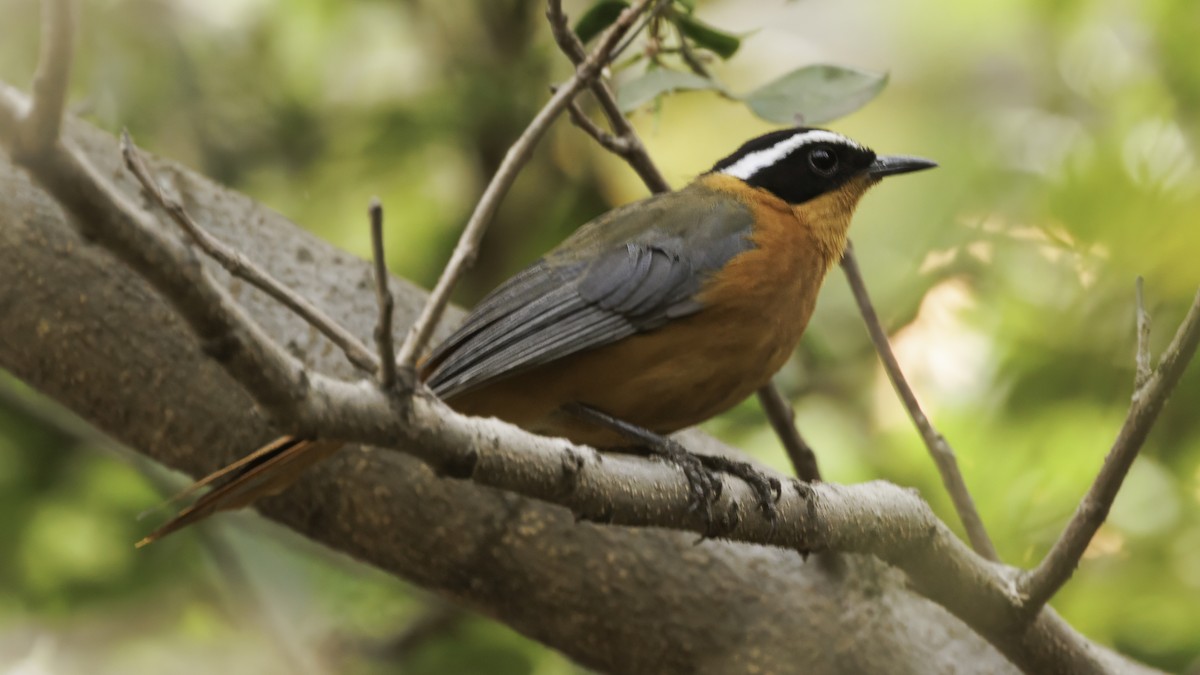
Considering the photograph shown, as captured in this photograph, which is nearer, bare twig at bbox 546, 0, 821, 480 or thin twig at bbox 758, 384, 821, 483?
bare twig at bbox 546, 0, 821, 480

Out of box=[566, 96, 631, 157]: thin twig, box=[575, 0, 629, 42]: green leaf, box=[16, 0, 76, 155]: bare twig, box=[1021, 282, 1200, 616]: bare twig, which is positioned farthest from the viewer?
box=[575, 0, 629, 42]: green leaf

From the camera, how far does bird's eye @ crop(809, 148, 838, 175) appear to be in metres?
3.87

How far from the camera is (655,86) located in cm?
340

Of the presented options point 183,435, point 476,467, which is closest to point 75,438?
point 183,435

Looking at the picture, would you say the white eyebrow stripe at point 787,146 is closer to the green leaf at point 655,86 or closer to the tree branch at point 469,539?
the green leaf at point 655,86

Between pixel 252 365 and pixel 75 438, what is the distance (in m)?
3.34

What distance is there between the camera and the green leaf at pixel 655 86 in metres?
3.38

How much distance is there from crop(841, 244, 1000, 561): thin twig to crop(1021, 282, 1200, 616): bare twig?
0.55m

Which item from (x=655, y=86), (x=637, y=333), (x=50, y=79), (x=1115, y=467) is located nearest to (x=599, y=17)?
(x=655, y=86)

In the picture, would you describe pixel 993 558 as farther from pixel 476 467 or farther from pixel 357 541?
pixel 476 467

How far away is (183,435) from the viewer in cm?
365

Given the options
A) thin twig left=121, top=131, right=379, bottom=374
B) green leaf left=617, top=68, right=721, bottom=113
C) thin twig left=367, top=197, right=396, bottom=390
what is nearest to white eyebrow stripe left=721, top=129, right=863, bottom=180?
green leaf left=617, top=68, right=721, bottom=113

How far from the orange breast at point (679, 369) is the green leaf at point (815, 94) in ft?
1.46

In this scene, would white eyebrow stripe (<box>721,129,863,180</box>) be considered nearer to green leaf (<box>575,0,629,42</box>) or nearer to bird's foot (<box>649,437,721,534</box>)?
green leaf (<box>575,0,629,42</box>)
